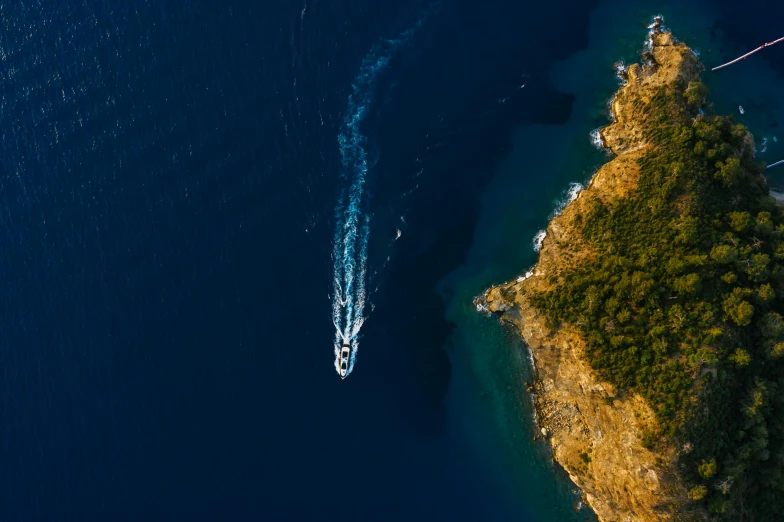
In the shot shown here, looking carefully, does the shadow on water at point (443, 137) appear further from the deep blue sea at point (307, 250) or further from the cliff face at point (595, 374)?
the cliff face at point (595, 374)

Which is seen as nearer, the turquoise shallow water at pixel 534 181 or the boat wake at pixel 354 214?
the boat wake at pixel 354 214

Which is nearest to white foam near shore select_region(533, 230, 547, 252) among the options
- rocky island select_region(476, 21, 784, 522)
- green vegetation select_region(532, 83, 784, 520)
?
rocky island select_region(476, 21, 784, 522)

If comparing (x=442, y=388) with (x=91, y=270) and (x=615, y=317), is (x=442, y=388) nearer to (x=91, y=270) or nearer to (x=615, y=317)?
(x=615, y=317)

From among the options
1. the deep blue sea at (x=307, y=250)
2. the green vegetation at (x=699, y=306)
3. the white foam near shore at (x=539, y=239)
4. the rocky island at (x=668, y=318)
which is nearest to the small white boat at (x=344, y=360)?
the deep blue sea at (x=307, y=250)

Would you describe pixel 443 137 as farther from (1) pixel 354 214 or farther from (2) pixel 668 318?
(2) pixel 668 318

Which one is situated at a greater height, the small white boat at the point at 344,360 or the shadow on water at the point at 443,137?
the shadow on water at the point at 443,137

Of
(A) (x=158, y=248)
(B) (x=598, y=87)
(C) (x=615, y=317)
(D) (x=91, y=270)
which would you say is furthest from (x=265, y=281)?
(B) (x=598, y=87)

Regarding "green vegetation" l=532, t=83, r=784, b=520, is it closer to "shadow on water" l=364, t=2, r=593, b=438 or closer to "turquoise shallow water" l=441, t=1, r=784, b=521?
"turquoise shallow water" l=441, t=1, r=784, b=521
